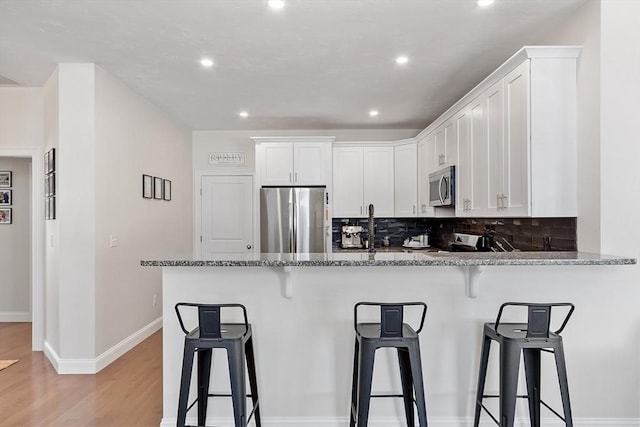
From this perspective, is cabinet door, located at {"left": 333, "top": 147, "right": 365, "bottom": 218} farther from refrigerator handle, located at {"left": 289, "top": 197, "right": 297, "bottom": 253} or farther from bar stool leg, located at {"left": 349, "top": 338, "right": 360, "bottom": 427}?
bar stool leg, located at {"left": 349, "top": 338, "right": 360, "bottom": 427}

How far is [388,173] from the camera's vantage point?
527 cm

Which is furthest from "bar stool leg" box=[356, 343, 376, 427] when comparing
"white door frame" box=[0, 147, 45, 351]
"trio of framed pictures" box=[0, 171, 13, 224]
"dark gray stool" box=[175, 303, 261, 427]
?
"trio of framed pictures" box=[0, 171, 13, 224]

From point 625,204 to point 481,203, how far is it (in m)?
1.00

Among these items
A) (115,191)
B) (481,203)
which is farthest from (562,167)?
(115,191)

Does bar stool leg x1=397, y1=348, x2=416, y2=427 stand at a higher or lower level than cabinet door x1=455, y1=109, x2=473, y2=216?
lower

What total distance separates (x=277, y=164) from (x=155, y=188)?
149 cm

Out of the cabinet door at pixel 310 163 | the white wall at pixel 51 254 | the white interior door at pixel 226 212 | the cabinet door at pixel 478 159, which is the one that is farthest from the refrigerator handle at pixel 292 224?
the white wall at pixel 51 254

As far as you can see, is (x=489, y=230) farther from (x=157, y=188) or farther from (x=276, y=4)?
(x=157, y=188)

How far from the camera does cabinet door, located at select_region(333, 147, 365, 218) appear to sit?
17.3ft

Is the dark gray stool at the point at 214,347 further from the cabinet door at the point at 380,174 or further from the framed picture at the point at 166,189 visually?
the cabinet door at the point at 380,174

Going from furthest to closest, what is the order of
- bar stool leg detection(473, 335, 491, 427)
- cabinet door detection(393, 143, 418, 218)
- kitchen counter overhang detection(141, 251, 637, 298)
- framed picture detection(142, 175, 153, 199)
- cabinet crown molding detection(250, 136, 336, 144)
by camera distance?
cabinet door detection(393, 143, 418, 218) → cabinet crown molding detection(250, 136, 336, 144) → framed picture detection(142, 175, 153, 199) → bar stool leg detection(473, 335, 491, 427) → kitchen counter overhang detection(141, 251, 637, 298)

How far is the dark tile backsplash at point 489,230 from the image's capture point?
8.90 ft

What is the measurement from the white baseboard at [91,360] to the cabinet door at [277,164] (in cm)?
233

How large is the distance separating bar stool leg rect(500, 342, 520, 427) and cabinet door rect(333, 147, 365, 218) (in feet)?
11.2
